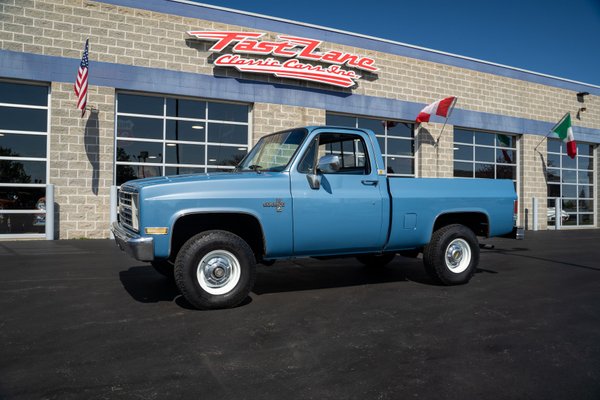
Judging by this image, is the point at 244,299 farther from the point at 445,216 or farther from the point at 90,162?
the point at 90,162

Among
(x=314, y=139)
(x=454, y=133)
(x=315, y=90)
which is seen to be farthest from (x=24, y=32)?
(x=454, y=133)

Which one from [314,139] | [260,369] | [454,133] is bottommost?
[260,369]

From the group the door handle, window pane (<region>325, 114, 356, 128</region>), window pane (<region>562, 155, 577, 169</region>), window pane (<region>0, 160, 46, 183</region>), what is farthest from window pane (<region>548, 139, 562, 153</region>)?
window pane (<region>0, 160, 46, 183</region>)

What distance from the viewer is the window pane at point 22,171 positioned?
1192cm

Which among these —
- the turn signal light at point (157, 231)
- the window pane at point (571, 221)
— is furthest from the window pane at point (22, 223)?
the window pane at point (571, 221)

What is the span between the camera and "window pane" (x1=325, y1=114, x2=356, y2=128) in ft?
52.4

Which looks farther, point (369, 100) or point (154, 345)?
point (369, 100)

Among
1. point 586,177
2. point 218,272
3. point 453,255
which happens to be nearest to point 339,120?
point 453,255

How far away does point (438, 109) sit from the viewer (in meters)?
16.6

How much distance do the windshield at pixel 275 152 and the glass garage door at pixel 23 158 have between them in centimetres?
828

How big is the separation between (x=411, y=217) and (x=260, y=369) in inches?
138

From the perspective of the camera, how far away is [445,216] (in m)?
6.75

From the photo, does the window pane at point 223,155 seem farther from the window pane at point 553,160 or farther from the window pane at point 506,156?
the window pane at point 553,160

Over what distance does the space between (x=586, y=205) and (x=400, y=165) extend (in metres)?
11.2
